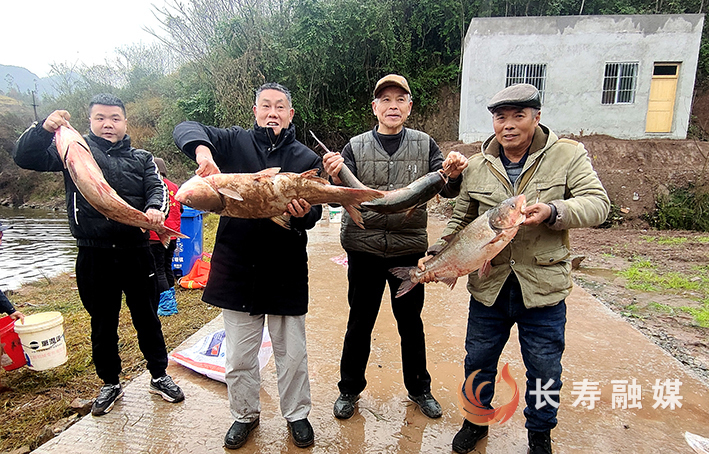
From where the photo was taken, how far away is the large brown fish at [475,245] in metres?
2.25

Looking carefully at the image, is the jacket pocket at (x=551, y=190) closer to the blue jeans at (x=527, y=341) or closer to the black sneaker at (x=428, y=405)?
the blue jeans at (x=527, y=341)

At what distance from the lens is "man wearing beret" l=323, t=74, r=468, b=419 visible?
296cm

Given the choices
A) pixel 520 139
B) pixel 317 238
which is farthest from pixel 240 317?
pixel 317 238

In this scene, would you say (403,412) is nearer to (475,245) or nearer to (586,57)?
(475,245)

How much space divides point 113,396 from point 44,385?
3.42ft

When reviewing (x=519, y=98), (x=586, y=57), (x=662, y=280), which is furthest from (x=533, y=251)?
(x=586, y=57)

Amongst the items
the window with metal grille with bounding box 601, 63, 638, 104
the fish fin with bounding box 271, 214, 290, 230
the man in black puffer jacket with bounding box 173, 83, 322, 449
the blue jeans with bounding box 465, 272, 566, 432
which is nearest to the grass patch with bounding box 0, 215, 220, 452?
the man in black puffer jacket with bounding box 173, 83, 322, 449

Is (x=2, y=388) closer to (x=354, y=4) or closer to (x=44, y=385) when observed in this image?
(x=44, y=385)

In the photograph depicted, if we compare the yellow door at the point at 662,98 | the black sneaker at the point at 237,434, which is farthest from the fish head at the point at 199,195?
the yellow door at the point at 662,98

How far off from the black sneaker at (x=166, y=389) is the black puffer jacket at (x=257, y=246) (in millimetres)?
987

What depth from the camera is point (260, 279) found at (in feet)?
8.79

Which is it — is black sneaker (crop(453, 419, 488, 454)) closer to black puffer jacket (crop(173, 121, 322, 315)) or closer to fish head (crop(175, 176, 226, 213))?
black puffer jacket (crop(173, 121, 322, 315))

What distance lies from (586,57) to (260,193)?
17.7 meters

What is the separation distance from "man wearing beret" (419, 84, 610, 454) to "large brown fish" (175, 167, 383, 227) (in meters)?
0.81
